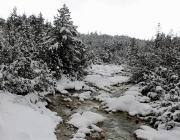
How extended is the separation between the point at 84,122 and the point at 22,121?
307cm

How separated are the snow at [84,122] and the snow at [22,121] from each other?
2.54ft

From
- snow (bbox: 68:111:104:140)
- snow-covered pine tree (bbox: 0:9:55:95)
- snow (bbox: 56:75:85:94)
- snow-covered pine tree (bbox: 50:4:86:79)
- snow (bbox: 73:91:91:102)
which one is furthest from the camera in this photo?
snow-covered pine tree (bbox: 50:4:86:79)

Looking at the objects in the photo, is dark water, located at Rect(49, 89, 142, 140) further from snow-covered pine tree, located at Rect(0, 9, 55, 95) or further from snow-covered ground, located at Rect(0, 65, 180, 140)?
snow-covered pine tree, located at Rect(0, 9, 55, 95)

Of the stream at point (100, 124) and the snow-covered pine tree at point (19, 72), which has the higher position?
the snow-covered pine tree at point (19, 72)

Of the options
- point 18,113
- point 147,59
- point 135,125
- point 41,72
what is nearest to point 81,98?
point 41,72

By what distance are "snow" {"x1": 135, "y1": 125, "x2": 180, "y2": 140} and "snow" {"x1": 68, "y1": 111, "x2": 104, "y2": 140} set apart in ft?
6.04

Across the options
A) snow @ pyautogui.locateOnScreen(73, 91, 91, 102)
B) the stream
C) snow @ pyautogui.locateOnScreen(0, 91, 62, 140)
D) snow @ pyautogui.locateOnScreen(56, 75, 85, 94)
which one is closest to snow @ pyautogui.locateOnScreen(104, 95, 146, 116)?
the stream

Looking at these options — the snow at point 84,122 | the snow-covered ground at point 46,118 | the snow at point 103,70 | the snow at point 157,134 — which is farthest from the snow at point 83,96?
the snow at point 103,70

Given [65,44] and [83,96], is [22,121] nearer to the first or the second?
[83,96]

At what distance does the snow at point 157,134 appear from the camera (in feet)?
26.8

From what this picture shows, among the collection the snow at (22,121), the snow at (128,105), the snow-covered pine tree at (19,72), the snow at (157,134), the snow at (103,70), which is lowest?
the snow at (157,134)

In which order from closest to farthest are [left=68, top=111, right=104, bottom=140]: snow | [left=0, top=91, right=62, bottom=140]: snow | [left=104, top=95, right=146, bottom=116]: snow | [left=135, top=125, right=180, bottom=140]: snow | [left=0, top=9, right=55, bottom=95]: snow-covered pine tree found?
1. [left=0, top=91, right=62, bottom=140]: snow
2. [left=135, top=125, right=180, bottom=140]: snow
3. [left=68, top=111, right=104, bottom=140]: snow
4. [left=0, top=9, right=55, bottom=95]: snow-covered pine tree
5. [left=104, top=95, right=146, bottom=116]: snow

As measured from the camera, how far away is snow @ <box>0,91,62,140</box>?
6026 mm

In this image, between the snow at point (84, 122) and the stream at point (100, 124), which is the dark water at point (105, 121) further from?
the snow at point (84, 122)
